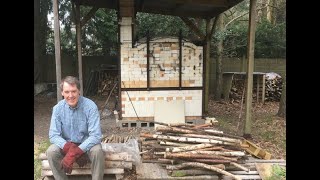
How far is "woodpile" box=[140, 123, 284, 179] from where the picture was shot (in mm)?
5184

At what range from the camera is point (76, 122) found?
15.1ft

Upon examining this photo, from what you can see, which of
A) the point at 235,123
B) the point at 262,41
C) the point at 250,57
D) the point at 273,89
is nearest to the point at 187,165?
the point at 250,57

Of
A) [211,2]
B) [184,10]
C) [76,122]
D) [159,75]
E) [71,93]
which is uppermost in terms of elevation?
[184,10]

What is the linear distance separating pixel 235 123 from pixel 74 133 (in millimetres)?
6174

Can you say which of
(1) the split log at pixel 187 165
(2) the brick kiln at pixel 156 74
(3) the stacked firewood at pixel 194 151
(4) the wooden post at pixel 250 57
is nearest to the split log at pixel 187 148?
(3) the stacked firewood at pixel 194 151

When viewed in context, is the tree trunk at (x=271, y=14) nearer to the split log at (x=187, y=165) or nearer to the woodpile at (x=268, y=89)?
the woodpile at (x=268, y=89)

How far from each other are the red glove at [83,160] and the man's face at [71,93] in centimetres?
70

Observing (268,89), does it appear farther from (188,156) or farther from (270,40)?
(188,156)

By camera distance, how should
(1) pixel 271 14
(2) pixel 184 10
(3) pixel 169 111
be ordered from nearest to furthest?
(3) pixel 169 111
(2) pixel 184 10
(1) pixel 271 14

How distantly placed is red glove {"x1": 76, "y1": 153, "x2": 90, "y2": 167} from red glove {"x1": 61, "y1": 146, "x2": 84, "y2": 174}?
10.3 inches

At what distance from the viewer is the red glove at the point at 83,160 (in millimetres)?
4648
